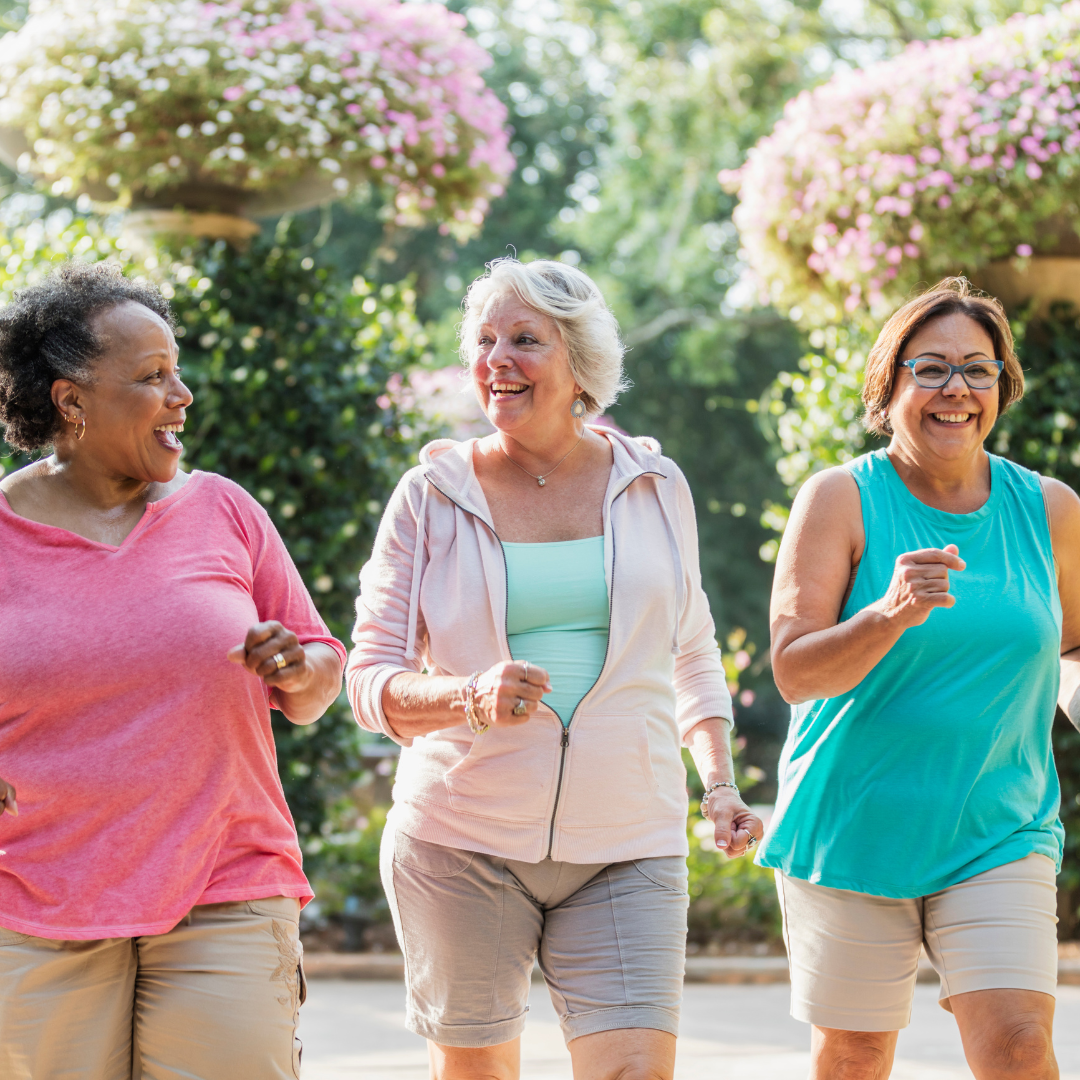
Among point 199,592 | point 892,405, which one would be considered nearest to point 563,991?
point 199,592

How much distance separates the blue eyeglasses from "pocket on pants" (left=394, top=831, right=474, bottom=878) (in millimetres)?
1301

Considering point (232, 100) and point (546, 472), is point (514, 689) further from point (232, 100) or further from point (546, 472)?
point (232, 100)

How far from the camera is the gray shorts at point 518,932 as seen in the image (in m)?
2.55

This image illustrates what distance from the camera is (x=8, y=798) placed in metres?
2.22

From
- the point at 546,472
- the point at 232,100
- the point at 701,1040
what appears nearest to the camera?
the point at 546,472

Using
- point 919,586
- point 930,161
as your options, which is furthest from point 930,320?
point 930,161

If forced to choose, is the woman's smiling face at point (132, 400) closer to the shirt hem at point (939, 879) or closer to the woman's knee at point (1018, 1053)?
the shirt hem at point (939, 879)

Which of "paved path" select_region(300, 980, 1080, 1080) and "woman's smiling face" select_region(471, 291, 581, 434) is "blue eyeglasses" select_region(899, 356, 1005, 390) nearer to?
"woman's smiling face" select_region(471, 291, 581, 434)

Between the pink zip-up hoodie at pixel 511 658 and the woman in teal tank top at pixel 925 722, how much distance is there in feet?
0.86

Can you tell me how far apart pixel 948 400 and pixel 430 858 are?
136 cm

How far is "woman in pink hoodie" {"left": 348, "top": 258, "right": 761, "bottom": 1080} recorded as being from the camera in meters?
2.55

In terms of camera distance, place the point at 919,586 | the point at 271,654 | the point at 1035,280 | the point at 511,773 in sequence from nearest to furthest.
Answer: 1. the point at 271,654
2. the point at 919,586
3. the point at 511,773
4. the point at 1035,280

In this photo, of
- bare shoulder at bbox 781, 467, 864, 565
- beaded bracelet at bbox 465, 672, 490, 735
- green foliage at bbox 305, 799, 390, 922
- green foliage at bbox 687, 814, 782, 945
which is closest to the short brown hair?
bare shoulder at bbox 781, 467, 864, 565

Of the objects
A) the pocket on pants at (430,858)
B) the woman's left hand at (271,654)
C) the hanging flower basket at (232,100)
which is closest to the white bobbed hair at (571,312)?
the woman's left hand at (271,654)
